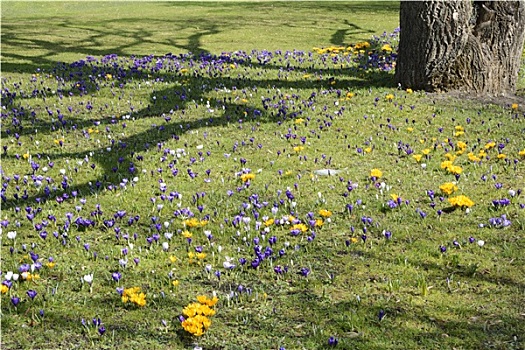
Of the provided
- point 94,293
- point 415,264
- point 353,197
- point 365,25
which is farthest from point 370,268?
point 365,25

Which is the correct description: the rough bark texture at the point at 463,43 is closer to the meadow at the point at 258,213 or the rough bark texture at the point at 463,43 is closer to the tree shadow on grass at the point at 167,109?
the meadow at the point at 258,213

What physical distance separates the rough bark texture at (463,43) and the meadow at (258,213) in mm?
492

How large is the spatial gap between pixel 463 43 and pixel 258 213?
617 centimetres

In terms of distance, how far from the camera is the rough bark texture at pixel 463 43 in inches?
403

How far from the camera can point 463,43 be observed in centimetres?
1035

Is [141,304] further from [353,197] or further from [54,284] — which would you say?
[353,197]

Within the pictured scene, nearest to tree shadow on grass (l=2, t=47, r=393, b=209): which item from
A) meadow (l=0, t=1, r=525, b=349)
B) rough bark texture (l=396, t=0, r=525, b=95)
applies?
meadow (l=0, t=1, r=525, b=349)

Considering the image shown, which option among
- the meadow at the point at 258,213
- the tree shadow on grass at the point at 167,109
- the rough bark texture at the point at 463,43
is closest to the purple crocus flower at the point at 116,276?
the meadow at the point at 258,213

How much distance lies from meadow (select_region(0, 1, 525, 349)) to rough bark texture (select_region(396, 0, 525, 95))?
492mm

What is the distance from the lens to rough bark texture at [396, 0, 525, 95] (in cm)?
1024

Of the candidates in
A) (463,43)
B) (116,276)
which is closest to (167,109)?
(463,43)

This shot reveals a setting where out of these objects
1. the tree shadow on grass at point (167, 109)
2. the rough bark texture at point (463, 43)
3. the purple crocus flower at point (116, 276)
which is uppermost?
the rough bark texture at point (463, 43)

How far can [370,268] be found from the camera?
203 inches

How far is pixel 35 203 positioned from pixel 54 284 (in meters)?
1.95
